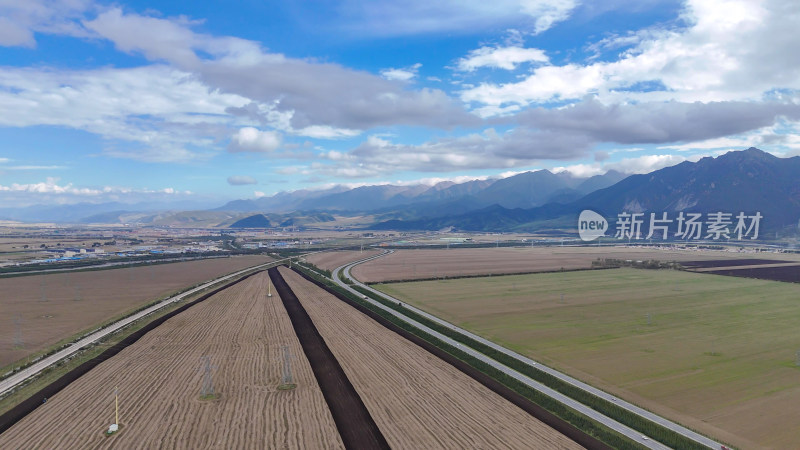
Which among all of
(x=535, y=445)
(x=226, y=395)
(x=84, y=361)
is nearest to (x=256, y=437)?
(x=226, y=395)

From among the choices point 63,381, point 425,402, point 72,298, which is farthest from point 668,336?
point 72,298

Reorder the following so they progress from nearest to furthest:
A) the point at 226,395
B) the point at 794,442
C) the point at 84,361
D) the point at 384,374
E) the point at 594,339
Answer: the point at 794,442, the point at 226,395, the point at 384,374, the point at 84,361, the point at 594,339

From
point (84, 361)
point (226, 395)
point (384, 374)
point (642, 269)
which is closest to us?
point (226, 395)

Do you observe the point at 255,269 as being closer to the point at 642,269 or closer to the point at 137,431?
the point at 137,431

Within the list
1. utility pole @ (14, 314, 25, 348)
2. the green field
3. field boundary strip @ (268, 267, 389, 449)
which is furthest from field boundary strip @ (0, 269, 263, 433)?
the green field

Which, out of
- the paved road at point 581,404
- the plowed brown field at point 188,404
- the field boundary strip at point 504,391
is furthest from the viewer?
the field boundary strip at point 504,391

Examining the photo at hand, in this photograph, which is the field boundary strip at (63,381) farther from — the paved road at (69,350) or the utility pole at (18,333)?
the utility pole at (18,333)

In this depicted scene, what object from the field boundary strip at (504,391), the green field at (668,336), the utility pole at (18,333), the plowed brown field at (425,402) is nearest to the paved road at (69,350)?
the utility pole at (18,333)

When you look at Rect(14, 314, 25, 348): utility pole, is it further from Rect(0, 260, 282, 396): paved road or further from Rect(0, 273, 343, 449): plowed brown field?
Rect(0, 273, 343, 449): plowed brown field
